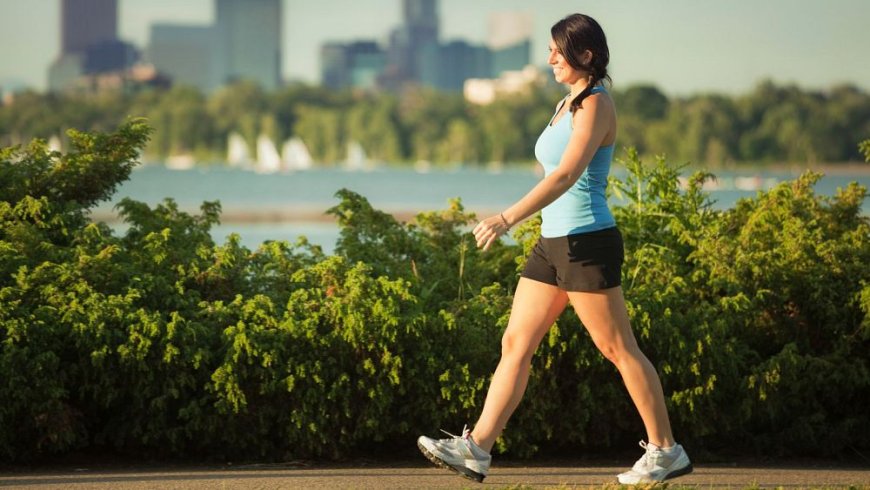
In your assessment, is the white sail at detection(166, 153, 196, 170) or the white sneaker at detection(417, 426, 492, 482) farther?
the white sail at detection(166, 153, 196, 170)

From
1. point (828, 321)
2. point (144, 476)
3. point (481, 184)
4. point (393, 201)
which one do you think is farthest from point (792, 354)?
point (481, 184)

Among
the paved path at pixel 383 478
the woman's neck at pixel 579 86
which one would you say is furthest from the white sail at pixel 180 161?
the woman's neck at pixel 579 86

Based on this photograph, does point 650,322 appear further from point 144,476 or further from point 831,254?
point 144,476

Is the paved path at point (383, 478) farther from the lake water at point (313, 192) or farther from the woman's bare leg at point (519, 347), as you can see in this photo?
the lake water at point (313, 192)

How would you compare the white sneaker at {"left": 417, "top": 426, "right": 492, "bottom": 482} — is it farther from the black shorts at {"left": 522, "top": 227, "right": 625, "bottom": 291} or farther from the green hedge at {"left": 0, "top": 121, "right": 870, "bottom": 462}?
the black shorts at {"left": 522, "top": 227, "right": 625, "bottom": 291}

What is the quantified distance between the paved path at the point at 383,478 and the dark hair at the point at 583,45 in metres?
1.69

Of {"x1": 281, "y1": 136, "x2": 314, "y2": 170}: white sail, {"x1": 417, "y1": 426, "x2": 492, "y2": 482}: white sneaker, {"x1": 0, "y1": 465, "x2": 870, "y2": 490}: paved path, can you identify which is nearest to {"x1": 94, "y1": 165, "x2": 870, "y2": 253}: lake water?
{"x1": 281, "y1": 136, "x2": 314, "y2": 170}: white sail

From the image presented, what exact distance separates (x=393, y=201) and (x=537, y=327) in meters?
82.3

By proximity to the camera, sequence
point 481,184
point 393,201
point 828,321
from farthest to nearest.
Result: point 481,184, point 393,201, point 828,321

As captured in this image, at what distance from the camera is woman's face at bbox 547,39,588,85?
532cm

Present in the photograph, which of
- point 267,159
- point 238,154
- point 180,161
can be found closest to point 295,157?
point 267,159

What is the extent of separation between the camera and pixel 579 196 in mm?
5309

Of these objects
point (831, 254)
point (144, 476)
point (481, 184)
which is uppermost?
point (481, 184)

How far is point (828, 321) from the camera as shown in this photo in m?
6.64
